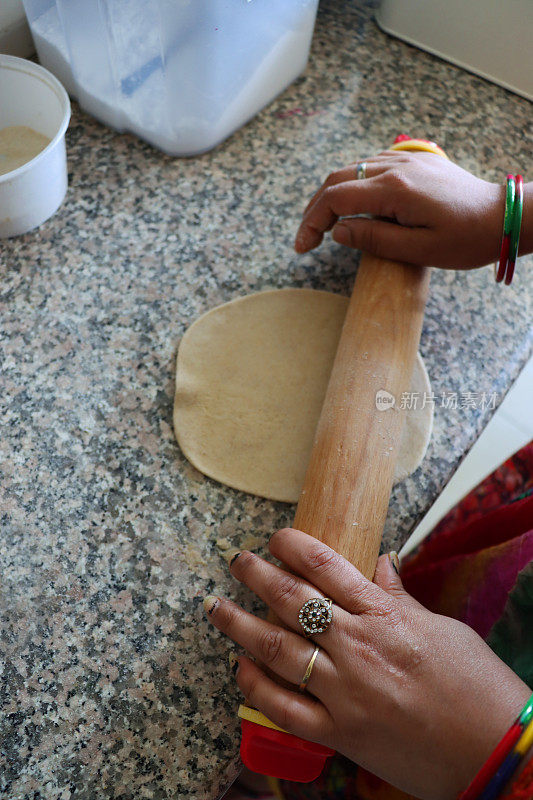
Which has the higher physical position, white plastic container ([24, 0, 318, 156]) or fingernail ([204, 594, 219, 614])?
white plastic container ([24, 0, 318, 156])

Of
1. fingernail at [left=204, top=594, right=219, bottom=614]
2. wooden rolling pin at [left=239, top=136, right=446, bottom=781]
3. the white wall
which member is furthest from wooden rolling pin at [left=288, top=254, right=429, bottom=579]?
the white wall

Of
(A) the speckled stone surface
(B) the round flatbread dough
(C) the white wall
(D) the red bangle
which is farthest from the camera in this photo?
(C) the white wall

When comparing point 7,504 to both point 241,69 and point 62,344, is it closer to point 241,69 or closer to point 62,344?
point 62,344

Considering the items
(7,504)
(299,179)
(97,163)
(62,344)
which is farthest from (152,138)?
(7,504)

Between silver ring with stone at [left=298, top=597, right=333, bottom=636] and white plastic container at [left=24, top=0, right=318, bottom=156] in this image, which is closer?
silver ring with stone at [left=298, top=597, right=333, bottom=636]

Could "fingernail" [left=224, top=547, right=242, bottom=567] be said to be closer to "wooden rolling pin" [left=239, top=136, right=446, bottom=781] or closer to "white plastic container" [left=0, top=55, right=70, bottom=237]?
"wooden rolling pin" [left=239, top=136, right=446, bottom=781]

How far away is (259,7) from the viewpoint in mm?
776

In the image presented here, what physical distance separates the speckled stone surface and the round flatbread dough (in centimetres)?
2

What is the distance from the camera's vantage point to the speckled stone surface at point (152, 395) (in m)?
0.55

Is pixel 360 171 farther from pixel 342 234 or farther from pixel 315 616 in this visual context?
pixel 315 616

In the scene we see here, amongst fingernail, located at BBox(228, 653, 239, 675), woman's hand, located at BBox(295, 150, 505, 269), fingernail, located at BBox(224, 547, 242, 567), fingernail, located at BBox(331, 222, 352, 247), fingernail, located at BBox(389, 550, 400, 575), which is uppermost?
woman's hand, located at BBox(295, 150, 505, 269)

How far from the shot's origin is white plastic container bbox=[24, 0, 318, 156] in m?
0.73

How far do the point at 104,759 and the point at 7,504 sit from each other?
0.86 ft

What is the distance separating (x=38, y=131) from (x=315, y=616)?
0.73m
